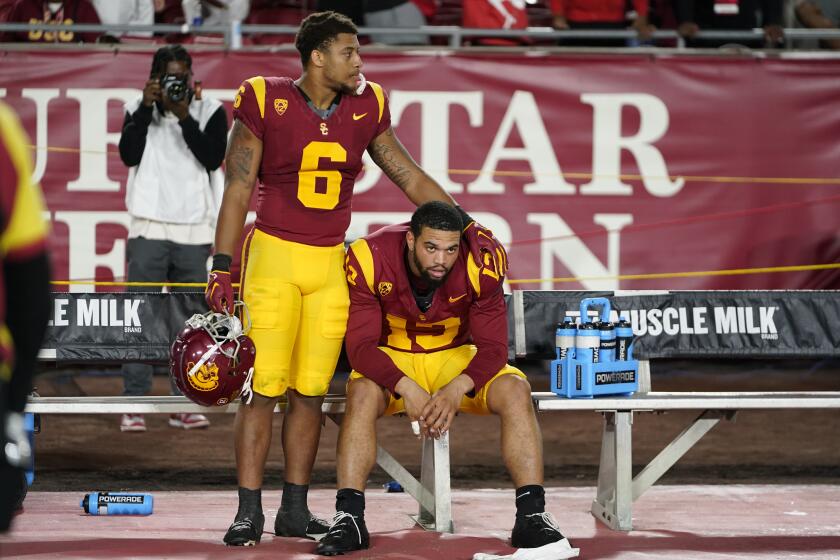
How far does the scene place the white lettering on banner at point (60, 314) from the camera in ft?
20.6

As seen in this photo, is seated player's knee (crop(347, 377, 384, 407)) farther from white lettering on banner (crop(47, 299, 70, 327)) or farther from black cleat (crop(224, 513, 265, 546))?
white lettering on banner (crop(47, 299, 70, 327))

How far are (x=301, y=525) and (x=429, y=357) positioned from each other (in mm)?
877

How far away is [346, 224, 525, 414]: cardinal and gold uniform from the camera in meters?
5.43

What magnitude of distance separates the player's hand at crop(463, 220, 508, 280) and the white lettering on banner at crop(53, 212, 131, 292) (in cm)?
469

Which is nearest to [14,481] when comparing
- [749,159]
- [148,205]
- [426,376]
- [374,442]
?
[374,442]

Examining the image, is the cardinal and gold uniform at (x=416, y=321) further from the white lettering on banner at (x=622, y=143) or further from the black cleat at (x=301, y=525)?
the white lettering on banner at (x=622, y=143)

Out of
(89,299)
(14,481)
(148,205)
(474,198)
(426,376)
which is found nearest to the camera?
(14,481)

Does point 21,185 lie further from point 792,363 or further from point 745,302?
point 792,363

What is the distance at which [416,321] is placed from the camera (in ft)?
18.5

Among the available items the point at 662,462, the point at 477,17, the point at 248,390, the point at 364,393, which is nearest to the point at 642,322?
the point at 662,462

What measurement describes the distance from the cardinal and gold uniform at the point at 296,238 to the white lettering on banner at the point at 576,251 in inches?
182

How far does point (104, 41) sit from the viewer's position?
10.0 metres

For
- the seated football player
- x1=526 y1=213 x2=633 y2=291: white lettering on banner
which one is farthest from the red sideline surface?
x1=526 y1=213 x2=633 y2=291: white lettering on banner

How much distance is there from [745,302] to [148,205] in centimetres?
353
